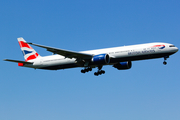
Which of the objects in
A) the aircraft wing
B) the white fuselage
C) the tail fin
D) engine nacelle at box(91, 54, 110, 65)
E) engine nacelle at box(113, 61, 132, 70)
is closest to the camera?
the aircraft wing

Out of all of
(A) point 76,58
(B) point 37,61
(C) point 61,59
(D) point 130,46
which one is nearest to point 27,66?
(B) point 37,61

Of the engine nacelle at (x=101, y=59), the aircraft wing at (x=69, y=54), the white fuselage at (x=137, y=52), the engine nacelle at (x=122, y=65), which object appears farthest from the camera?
the engine nacelle at (x=122, y=65)

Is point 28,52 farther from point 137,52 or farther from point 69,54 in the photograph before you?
point 137,52

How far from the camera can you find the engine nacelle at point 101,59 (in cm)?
4269

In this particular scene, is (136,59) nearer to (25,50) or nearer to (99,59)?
(99,59)

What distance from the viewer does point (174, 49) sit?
138 feet

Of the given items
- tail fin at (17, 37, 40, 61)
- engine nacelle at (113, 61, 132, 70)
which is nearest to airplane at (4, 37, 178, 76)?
engine nacelle at (113, 61, 132, 70)

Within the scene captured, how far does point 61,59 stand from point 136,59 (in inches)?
494

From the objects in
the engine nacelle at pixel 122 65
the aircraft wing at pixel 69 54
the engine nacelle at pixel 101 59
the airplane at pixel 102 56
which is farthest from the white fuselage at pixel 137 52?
the engine nacelle at pixel 122 65

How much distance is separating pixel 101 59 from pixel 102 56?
0.50 meters

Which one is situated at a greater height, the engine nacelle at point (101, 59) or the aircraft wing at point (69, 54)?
the aircraft wing at point (69, 54)

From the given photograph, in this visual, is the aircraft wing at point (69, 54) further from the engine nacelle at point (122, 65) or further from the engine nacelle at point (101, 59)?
the engine nacelle at point (122, 65)

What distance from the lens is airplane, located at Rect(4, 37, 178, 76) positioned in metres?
42.0

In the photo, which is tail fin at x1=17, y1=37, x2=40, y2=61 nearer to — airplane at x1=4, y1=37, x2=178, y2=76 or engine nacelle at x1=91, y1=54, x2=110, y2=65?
airplane at x1=4, y1=37, x2=178, y2=76
